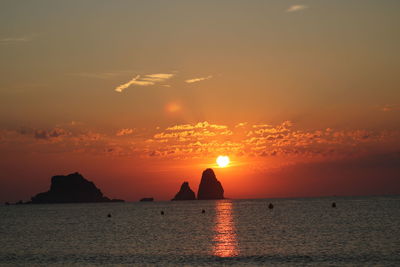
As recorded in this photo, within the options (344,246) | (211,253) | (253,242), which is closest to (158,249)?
(211,253)

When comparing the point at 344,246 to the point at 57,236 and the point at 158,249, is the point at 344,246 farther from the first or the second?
the point at 57,236

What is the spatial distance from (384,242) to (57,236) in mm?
61072

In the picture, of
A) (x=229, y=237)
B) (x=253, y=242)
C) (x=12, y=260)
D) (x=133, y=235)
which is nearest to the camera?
(x=12, y=260)

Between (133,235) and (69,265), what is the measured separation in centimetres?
3936

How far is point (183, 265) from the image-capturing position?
197 ft

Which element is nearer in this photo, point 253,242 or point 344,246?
point 344,246

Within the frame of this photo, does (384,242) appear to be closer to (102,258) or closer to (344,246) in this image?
(344,246)

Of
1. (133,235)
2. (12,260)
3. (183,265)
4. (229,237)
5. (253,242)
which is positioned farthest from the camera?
(133,235)

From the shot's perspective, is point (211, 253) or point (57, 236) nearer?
point (211, 253)

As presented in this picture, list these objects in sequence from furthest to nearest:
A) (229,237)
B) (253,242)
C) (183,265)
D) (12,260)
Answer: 1. (229,237)
2. (253,242)
3. (12,260)
4. (183,265)

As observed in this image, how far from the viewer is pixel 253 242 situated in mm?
82688

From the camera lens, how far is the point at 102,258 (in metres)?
67.4

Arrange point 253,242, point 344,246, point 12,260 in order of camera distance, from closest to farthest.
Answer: point 12,260 < point 344,246 < point 253,242

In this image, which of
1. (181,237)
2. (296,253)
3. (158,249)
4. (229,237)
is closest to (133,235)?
(181,237)
